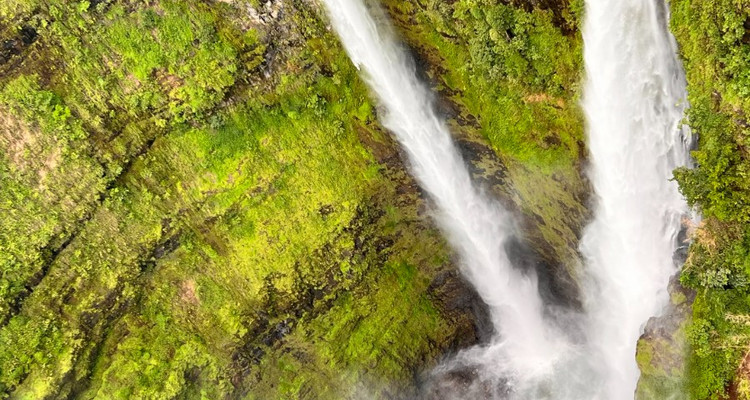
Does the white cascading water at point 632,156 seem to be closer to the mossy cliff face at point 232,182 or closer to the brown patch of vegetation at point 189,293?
the mossy cliff face at point 232,182

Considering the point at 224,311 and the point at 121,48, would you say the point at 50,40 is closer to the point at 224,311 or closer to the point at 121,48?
the point at 121,48

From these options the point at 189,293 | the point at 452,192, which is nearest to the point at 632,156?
the point at 452,192

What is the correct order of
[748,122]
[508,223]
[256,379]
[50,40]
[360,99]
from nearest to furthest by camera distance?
[748,122] → [50,40] → [360,99] → [256,379] → [508,223]

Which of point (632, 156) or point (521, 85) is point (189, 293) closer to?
point (521, 85)

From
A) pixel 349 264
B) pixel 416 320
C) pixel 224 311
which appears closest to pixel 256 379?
pixel 224 311

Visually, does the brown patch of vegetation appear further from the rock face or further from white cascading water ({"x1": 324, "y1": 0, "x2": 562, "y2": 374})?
the rock face

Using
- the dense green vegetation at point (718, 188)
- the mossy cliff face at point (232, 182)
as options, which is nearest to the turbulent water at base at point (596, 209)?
the dense green vegetation at point (718, 188)
